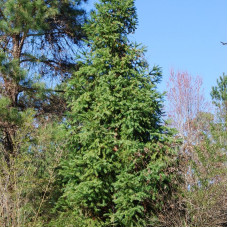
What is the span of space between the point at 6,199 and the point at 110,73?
13.5ft

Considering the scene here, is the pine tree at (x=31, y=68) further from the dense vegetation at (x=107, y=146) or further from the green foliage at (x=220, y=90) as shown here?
the green foliage at (x=220, y=90)

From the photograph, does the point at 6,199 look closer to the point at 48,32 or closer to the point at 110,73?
the point at 110,73

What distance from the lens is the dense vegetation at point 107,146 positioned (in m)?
7.12

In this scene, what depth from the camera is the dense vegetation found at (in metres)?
7.12

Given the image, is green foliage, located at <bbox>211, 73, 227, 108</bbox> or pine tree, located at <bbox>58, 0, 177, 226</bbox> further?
green foliage, located at <bbox>211, 73, 227, 108</bbox>

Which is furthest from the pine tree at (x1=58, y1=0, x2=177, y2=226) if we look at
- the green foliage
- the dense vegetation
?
the green foliage

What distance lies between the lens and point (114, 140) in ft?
25.9

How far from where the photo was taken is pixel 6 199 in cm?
695

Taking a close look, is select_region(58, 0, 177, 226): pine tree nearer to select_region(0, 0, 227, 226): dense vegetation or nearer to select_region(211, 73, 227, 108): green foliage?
select_region(0, 0, 227, 226): dense vegetation

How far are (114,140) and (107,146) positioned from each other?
0.24 meters

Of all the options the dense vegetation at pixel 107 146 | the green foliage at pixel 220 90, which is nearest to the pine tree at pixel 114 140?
the dense vegetation at pixel 107 146

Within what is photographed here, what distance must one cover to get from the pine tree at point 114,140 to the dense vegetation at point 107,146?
0.09 ft

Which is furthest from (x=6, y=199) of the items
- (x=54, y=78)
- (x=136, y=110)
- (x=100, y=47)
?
(x=54, y=78)

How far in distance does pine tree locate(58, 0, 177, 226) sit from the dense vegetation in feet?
0.09
